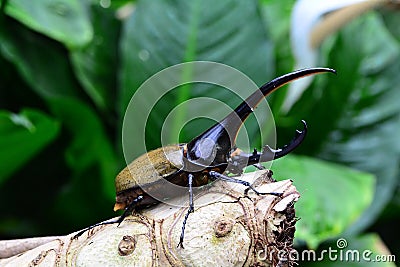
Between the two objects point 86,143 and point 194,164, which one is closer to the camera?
point 194,164

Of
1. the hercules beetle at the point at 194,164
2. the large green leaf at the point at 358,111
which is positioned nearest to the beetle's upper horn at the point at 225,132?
the hercules beetle at the point at 194,164

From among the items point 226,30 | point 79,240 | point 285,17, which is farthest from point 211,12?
point 79,240

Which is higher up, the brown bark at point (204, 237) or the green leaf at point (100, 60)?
the green leaf at point (100, 60)

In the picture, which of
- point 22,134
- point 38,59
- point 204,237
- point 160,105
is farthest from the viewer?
point 38,59

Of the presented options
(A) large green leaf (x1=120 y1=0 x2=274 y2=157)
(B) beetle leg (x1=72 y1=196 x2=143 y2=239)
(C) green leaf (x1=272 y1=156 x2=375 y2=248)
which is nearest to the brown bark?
(B) beetle leg (x1=72 y1=196 x2=143 y2=239)

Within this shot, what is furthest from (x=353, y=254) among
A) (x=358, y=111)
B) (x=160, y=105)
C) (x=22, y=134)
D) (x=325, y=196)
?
(x=22, y=134)

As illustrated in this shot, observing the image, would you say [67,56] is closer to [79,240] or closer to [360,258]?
[360,258]

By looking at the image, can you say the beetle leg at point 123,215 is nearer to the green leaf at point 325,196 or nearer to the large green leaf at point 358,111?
the green leaf at point 325,196

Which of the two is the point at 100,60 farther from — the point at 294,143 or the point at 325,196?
the point at 294,143
